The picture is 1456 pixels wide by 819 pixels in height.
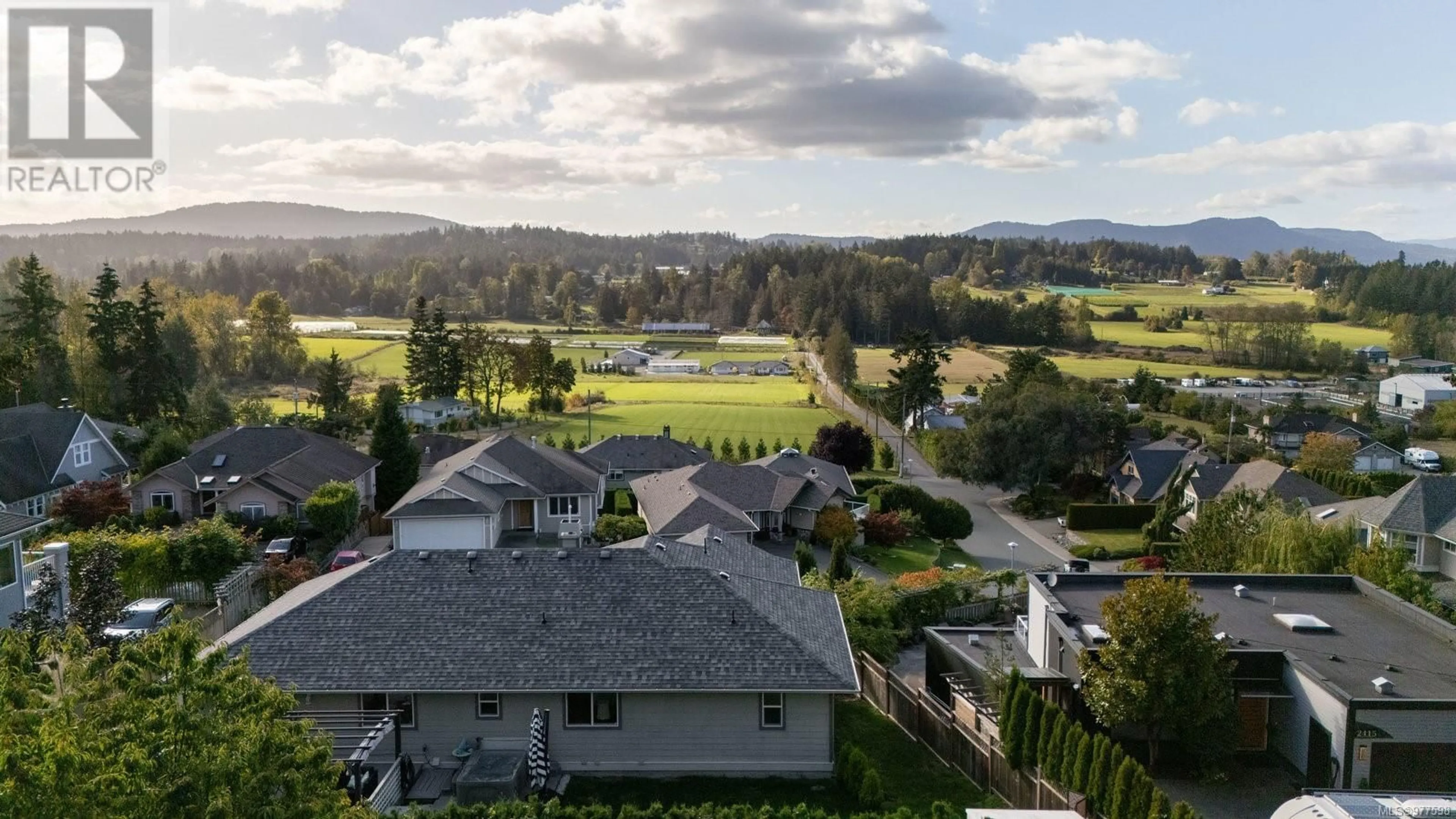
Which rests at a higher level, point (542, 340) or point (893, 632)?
point (542, 340)

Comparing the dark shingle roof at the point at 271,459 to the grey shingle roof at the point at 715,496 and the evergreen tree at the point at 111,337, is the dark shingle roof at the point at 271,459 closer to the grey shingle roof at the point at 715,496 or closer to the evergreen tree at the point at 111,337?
the grey shingle roof at the point at 715,496

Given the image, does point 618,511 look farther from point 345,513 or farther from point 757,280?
point 757,280

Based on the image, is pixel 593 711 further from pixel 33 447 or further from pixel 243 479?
pixel 33 447

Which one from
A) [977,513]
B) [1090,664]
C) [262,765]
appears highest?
[262,765]

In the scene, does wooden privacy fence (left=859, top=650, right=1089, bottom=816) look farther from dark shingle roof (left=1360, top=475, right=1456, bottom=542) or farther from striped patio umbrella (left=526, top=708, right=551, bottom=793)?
dark shingle roof (left=1360, top=475, right=1456, bottom=542)

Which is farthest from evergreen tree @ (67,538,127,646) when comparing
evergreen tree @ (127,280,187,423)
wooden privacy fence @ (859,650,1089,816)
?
evergreen tree @ (127,280,187,423)

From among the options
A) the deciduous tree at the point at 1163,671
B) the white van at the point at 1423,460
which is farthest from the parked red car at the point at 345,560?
the white van at the point at 1423,460

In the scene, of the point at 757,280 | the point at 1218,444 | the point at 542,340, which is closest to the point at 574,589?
the point at 1218,444

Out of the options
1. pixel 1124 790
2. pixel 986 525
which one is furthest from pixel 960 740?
pixel 986 525
